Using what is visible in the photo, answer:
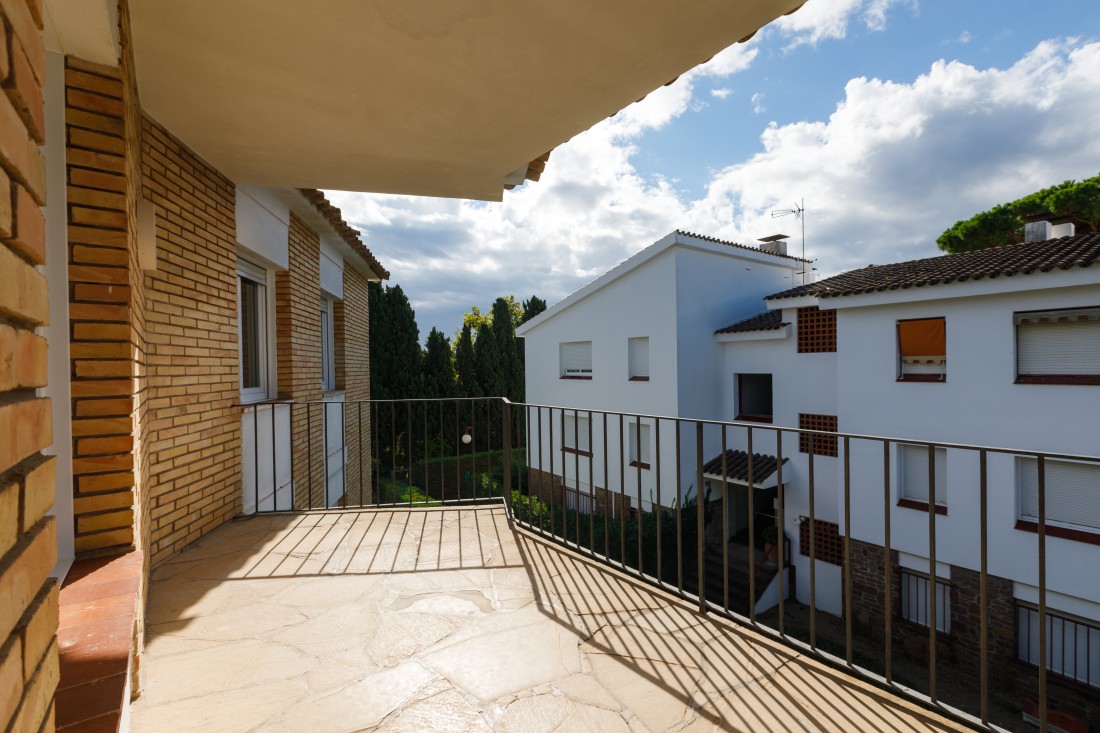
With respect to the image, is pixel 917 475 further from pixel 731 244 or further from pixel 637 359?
pixel 731 244

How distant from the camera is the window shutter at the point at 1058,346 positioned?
23.3ft

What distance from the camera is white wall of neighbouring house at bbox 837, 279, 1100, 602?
720 centimetres

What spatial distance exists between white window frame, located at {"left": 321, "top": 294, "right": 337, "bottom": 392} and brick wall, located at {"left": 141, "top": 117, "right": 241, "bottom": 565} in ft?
11.9

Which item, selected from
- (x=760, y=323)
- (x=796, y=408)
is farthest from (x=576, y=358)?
(x=796, y=408)

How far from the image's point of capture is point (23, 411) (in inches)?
23.0

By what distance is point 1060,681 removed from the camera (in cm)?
735

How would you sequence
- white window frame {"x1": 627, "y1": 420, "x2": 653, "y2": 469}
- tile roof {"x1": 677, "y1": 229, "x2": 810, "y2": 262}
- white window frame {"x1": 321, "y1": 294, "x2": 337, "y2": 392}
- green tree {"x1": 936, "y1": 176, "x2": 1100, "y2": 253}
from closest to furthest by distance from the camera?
white window frame {"x1": 321, "y1": 294, "x2": 337, "y2": 392}
tile roof {"x1": 677, "y1": 229, "x2": 810, "y2": 262}
white window frame {"x1": 627, "y1": 420, "x2": 653, "y2": 469}
green tree {"x1": 936, "y1": 176, "x2": 1100, "y2": 253}

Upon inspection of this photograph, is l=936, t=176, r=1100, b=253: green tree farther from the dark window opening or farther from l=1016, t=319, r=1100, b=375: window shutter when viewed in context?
l=1016, t=319, r=1100, b=375: window shutter

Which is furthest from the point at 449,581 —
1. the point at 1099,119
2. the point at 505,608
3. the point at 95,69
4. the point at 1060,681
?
the point at 1099,119

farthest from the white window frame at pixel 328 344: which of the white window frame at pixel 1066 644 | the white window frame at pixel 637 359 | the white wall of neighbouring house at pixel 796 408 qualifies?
the white window frame at pixel 1066 644

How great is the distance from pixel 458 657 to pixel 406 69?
2.55m

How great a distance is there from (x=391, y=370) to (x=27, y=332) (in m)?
16.3

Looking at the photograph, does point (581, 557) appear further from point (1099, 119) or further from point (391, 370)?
point (1099, 119)

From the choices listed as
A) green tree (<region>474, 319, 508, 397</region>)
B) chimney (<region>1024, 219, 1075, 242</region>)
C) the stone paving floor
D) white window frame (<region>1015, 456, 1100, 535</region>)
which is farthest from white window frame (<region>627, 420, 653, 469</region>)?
the stone paving floor
